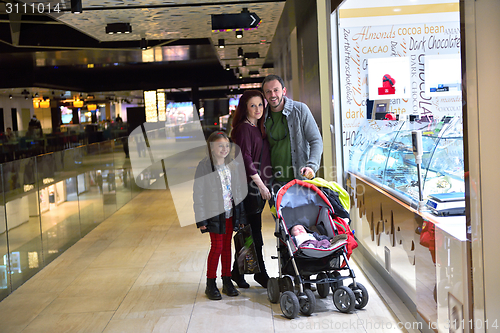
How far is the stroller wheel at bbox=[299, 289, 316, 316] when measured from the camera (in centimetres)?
331

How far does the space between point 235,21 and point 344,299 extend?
401 centimetres

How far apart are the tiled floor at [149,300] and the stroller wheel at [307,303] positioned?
0.18 feet

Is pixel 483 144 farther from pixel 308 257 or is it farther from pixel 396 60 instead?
pixel 396 60

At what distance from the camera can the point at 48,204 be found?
538 centimetres

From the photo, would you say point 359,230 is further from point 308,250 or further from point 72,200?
point 72,200

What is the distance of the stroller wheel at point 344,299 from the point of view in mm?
3301

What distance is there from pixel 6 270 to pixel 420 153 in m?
3.62

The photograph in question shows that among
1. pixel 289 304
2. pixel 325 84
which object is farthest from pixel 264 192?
pixel 325 84

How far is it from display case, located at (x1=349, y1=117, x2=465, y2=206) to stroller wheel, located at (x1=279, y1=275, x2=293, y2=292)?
3.50 ft

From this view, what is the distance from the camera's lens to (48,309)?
375 centimetres

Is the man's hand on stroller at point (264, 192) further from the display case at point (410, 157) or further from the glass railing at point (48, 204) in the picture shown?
the glass railing at point (48, 204)

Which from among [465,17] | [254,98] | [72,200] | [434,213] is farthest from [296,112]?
[72,200]

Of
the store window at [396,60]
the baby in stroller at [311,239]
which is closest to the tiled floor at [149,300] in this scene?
the baby in stroller at [311,239]

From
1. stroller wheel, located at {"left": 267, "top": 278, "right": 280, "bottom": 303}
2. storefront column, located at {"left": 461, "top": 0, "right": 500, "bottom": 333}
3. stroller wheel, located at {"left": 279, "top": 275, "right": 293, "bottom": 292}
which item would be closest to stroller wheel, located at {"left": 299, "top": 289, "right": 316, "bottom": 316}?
stroller wheel, located at {"left": 279, "top": 275, "right": 293, "bottom": 292}
